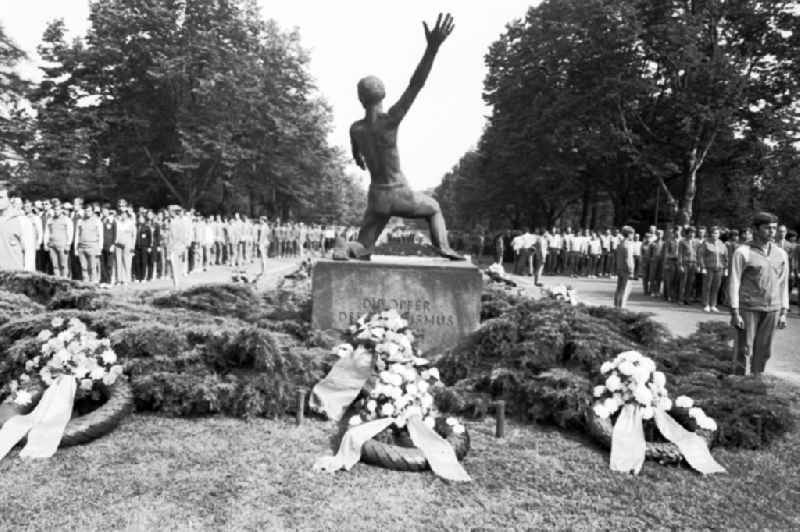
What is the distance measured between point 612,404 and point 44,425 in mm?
4585

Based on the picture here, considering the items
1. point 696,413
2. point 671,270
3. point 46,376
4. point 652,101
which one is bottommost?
point 46,376

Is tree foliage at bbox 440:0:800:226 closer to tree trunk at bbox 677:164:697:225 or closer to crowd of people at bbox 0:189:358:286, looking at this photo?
tree trunk at bbox 677:164:697:225

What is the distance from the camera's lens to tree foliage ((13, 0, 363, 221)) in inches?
1319

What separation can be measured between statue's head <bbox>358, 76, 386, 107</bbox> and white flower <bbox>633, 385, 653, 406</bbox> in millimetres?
4598

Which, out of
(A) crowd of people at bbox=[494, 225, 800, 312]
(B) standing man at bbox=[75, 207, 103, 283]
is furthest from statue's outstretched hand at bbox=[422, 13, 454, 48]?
(B) standing man at bbox=[75, 207, 103, 283]

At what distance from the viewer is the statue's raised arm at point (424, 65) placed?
6609 millimetres

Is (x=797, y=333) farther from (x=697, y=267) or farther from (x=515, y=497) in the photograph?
(x=515, y=497)

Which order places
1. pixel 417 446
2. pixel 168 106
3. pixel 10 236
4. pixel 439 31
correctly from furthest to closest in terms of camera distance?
pixel 168 106
pixel 10 236
pixel 439 31
pixel 417 446

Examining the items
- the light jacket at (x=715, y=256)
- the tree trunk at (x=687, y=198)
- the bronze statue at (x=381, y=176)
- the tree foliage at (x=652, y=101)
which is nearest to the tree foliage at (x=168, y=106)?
the tree foliage at (x=652, y=101)

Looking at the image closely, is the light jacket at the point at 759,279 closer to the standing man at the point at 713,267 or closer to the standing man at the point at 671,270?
the standing man at the point at 713,267

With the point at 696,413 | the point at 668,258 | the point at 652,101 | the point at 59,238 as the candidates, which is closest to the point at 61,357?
the point at 696,413

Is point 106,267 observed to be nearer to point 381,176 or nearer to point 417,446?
point 381,176

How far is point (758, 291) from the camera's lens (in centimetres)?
713

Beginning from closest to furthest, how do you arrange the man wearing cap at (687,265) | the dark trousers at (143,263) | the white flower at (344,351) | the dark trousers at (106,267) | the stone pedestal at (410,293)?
the white flower at (344,351)
the stone pedestal at (410,293)
the dark trousers at (106,267)
the man wearing cap at (687,265)
the dark trousers at (143,263)
